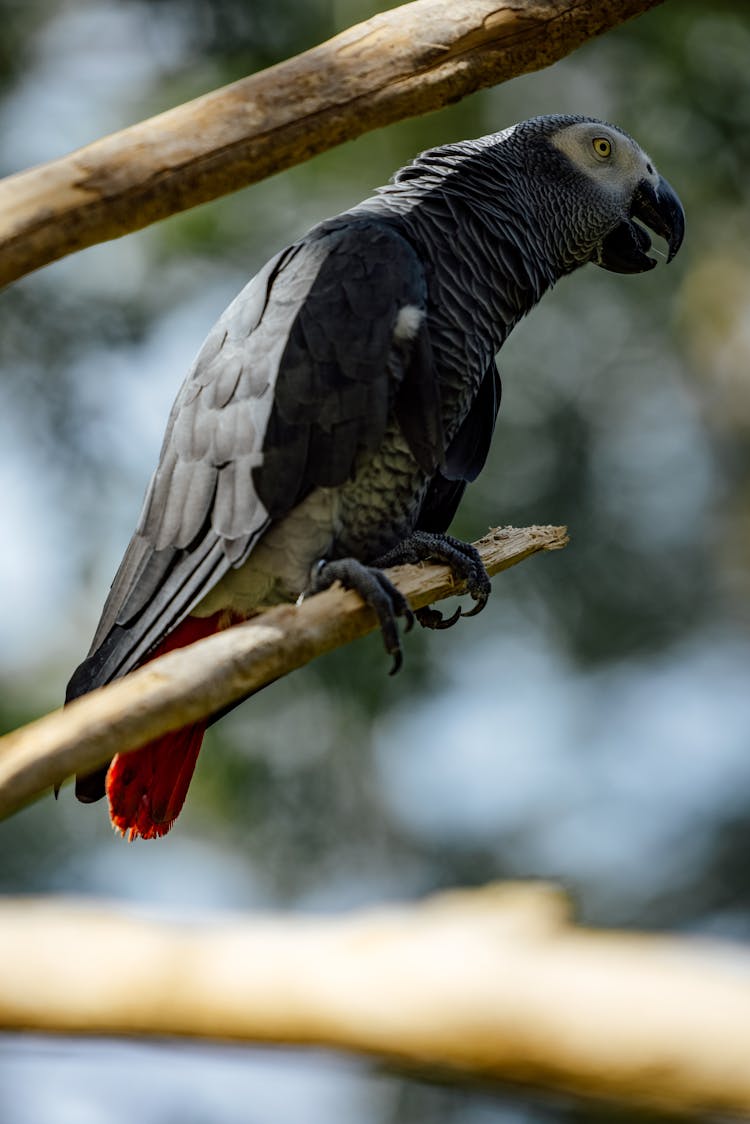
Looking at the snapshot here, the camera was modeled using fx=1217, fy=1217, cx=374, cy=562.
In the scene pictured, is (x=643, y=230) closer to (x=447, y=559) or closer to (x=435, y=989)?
(x=447, y=559)

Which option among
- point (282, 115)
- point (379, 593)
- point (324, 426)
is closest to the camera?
point (282, 115)

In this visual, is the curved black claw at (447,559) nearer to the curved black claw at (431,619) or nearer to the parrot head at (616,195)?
the curved black claw at (431,619)

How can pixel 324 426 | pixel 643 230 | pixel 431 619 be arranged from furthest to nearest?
pixel 643 230, pixel 431 619, pixel 324 426

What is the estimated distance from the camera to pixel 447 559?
7.96 feet

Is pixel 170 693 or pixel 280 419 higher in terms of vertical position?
pixel 280 419

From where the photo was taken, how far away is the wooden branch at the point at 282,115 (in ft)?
5.50

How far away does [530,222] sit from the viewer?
8.38 feet

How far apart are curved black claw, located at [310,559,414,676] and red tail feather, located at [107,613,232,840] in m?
0.37

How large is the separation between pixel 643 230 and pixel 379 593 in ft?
4.10

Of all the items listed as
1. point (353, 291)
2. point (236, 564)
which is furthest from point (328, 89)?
point (236, 564)

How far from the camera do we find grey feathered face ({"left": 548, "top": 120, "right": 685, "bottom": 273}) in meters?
2.68

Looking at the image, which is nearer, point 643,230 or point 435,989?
point 435,989

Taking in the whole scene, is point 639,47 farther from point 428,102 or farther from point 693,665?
point 428,102

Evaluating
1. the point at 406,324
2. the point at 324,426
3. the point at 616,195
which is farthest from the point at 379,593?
the point at 616,195
